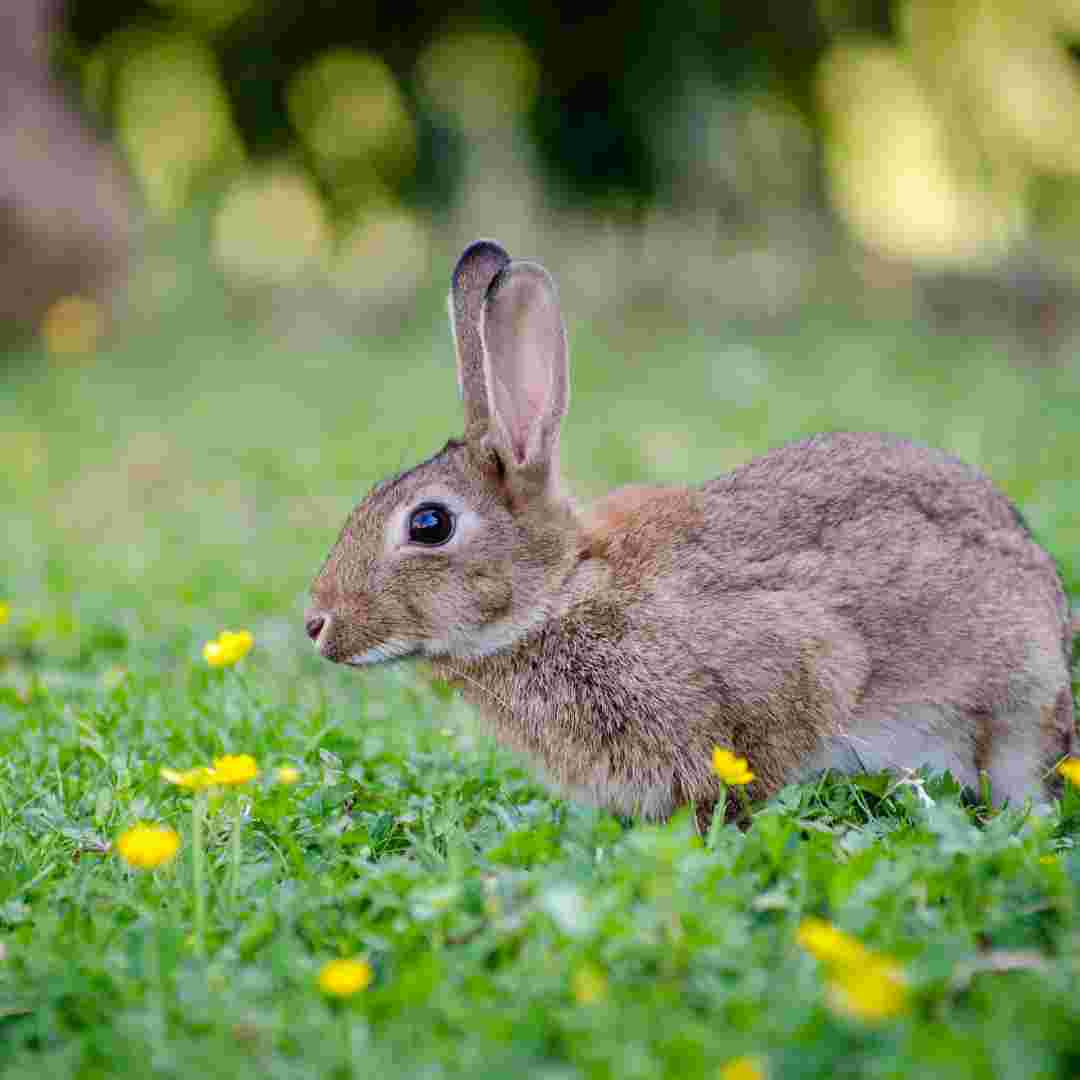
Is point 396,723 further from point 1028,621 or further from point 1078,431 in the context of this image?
point 1078,431

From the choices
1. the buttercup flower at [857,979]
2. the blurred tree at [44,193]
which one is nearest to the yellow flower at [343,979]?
the buttercup flower at [857,979]

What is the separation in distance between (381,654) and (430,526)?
1.31 feet

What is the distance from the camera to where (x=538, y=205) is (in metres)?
13.8

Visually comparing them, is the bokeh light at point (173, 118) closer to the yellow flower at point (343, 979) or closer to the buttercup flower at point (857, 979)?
the yellow flower at point (343, 979)

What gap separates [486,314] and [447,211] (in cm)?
1027

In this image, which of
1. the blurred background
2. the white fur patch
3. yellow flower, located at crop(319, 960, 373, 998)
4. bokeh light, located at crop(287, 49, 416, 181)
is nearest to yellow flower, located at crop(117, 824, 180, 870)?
yellow flower, located at crop(319, 960, 373, 998)

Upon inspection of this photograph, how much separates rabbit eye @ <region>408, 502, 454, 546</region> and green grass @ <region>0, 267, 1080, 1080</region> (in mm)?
708

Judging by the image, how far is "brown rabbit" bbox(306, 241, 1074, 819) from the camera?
12.2 feet

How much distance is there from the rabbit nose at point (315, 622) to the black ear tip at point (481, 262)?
1.14 m

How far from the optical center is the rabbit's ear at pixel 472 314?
13.8 ft

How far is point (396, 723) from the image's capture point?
490 cm

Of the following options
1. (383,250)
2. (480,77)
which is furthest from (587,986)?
(480,77)

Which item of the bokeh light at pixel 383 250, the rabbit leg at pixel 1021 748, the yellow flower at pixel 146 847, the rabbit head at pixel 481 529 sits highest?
the bokeh light at pixel 383 250

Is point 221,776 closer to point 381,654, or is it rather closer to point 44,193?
point 381,654
